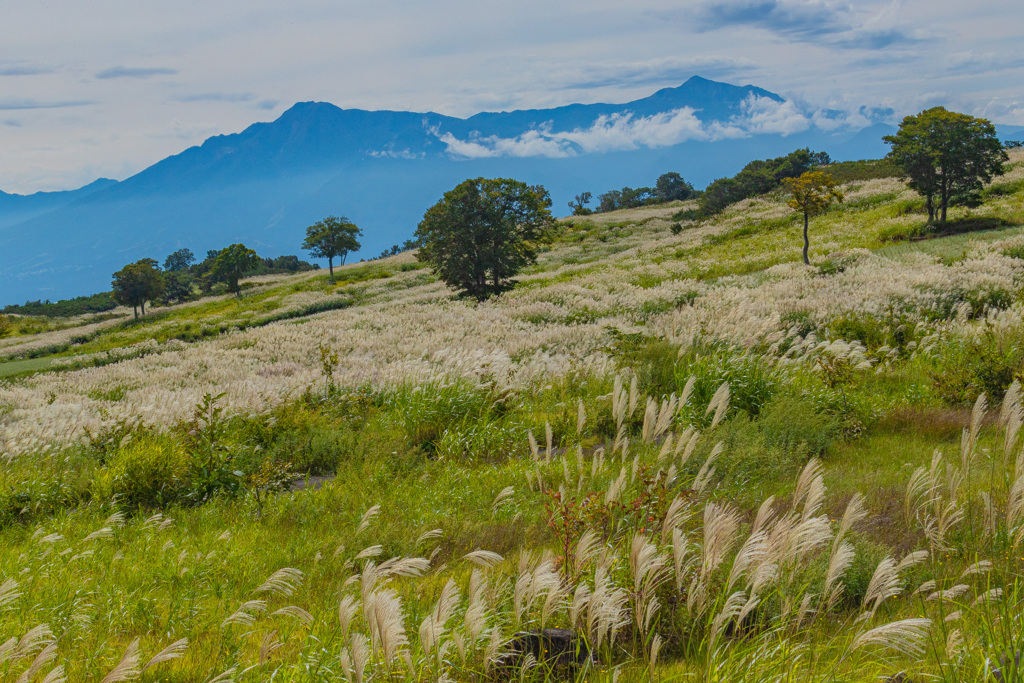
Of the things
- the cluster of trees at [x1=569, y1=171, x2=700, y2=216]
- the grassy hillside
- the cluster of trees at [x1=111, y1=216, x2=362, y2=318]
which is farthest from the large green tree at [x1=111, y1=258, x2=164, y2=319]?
the cluster of trees at [x1=569, y1=171, x2=700, y2=216]

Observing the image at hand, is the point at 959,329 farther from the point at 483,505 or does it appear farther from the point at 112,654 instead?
the point at 112,654

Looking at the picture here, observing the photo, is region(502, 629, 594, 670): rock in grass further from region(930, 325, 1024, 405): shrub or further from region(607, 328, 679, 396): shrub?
region(930, 325, 1024, 405): shrub

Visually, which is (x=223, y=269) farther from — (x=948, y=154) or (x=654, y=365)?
(x=654, y=365)

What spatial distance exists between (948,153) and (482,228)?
27.5 m

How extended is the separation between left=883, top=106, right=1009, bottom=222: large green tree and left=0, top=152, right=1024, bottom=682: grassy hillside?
21964 mm

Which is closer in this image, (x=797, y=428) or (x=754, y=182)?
(x=797, y=428)

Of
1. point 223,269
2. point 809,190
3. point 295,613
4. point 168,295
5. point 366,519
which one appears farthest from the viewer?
point 168,295

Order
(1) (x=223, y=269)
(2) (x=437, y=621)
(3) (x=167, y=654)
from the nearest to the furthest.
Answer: (3) (x=167, y=654)
(2) (x=437, y=621)
(1) (x=223, y=269)

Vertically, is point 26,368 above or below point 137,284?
below

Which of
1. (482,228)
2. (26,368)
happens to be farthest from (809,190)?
(26,368)

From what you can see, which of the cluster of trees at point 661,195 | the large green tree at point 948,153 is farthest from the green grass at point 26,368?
the cluster of trees at point 661,195

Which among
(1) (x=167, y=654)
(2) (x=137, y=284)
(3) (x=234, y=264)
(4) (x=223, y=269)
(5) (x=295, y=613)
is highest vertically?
(3) (x=234, y=264)

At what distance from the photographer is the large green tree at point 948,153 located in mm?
32219

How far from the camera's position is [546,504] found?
4953 millimetres
